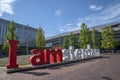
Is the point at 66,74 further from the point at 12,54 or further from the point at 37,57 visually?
the point at 37,57

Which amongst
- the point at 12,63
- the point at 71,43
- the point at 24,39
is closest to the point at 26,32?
the point at 24,39

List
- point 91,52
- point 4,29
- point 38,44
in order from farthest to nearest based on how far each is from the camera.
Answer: point 4,29
point 38,44
point 91,52

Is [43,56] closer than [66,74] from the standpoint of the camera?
No

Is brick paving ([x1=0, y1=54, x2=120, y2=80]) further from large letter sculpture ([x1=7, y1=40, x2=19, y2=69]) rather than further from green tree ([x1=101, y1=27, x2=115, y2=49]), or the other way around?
green tree ([x1=101, y1=27, x2=115, y2=49])

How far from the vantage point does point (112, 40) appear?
41344mm

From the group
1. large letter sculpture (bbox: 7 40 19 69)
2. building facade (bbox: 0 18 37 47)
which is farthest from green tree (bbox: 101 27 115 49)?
large letter sculpture (bbox: 7 40 19 69)

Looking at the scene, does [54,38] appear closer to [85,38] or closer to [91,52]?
[85,38]

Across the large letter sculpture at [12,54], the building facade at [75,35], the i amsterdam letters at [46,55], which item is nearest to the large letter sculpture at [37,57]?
the i amsterdam letters at [46,55]

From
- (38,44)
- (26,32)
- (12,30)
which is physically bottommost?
(38,44)

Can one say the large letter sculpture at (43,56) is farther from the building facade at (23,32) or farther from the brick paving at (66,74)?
the building facade at (23,32)

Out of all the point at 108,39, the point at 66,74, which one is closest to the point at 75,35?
the point at 108,39

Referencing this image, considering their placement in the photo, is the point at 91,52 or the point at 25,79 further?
the point at 91,52

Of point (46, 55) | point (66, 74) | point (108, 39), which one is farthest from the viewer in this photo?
point (108, 39)

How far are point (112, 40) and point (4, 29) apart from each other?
40733 millimetres
